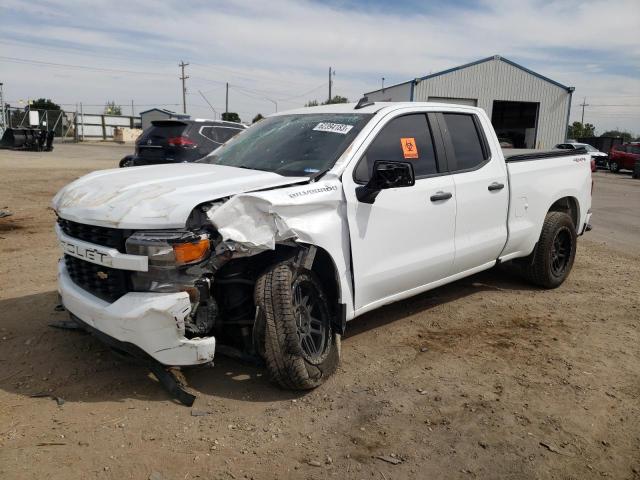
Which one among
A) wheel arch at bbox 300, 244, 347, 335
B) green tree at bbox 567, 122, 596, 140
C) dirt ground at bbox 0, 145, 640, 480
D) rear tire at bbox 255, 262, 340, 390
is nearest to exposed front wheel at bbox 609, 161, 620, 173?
dirt ground at bbox 0, 145, 640, 480

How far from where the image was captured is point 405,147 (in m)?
4.30

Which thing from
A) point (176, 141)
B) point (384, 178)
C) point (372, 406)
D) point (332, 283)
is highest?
point (176, 141)

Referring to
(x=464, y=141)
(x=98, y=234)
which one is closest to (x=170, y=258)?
(x=98, y=234)

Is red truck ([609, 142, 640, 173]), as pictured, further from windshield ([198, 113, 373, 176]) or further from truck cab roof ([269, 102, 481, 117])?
windshield ([198, 113, 373, 176])

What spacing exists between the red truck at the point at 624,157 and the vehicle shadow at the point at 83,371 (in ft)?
92.3

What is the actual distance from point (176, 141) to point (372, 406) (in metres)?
8.97

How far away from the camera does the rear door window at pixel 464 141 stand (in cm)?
473

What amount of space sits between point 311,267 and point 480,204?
194 centimetres

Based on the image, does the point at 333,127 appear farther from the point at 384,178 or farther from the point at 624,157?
the point at 624,157

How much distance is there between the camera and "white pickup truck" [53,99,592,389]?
123 inches

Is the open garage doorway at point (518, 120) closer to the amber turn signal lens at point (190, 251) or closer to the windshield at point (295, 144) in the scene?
the windshield at point (295, 144)

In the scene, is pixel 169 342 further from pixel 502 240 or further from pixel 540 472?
pixel 502 240

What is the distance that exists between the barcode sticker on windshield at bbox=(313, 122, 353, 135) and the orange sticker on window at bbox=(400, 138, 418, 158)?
476 mm

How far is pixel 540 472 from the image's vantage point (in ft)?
9.25
